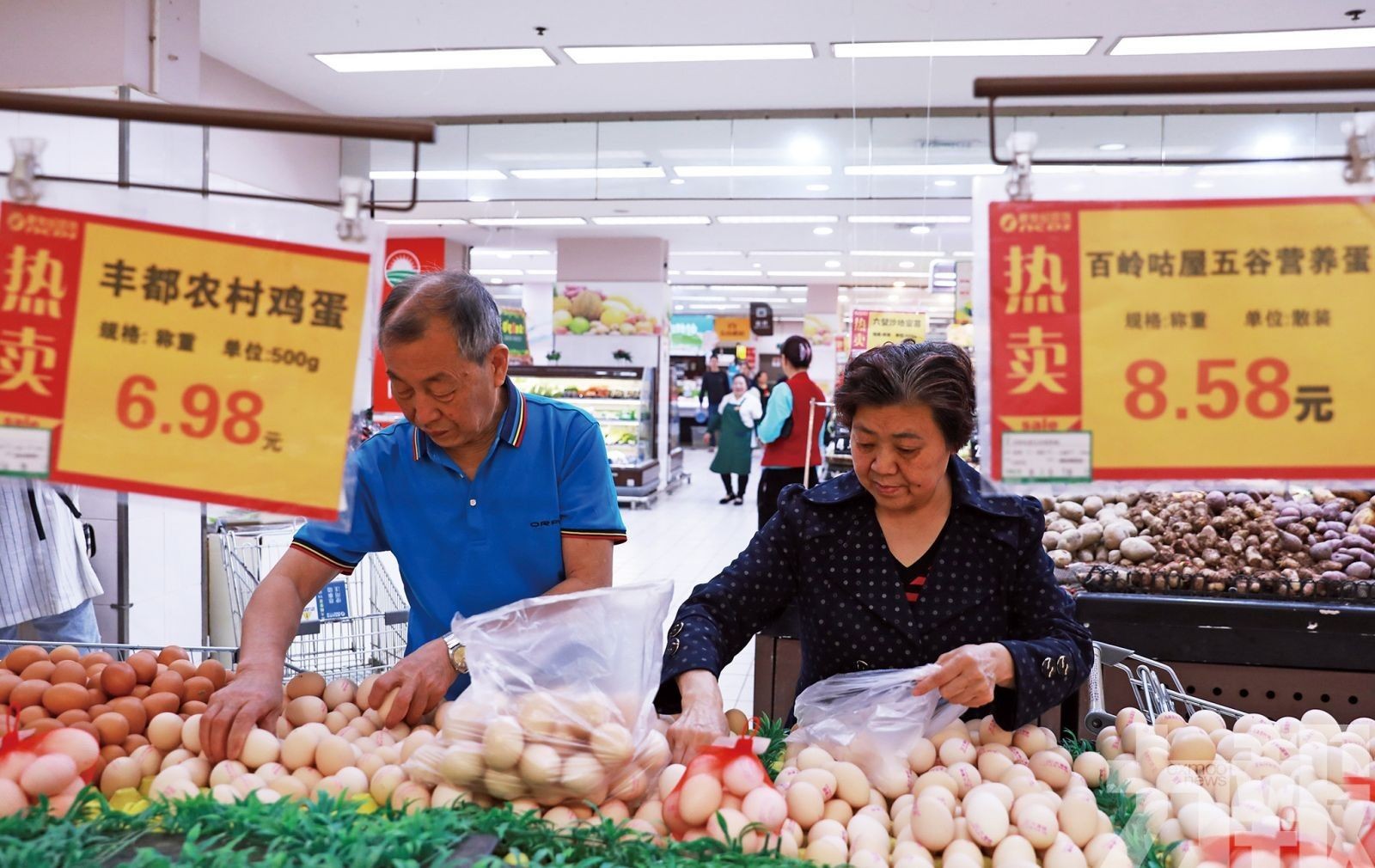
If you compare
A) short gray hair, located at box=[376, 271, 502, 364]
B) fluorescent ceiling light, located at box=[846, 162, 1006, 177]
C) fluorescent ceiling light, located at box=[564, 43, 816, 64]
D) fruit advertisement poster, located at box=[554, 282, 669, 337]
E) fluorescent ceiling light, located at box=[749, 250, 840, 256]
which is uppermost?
fluorescent ceiling light, located at box=[749, 250, 840, 256]

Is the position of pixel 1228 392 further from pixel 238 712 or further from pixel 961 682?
pixel 238 712

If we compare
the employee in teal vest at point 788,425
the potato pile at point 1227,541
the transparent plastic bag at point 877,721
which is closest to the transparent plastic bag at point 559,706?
the transparent plastic bag at point 877,721

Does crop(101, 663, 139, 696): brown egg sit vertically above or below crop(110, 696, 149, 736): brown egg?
above

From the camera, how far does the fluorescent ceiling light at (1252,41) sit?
663 cm

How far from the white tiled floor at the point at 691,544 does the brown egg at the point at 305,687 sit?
3.03 m

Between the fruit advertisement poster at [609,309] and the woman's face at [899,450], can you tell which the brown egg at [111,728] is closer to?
the woman's face at [899,450]

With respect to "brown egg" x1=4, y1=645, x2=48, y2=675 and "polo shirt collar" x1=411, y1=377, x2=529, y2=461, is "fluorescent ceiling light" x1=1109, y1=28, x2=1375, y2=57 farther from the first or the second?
"brown egg" x1=4, y1=645, x2=48, y2=675

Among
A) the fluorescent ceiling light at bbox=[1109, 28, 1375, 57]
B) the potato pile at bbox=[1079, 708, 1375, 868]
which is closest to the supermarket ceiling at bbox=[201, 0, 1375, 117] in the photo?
the fluorescent ceiling light at bbox=[1109, 28, 1375, 57]

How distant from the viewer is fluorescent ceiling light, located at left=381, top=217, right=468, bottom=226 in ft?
43.5

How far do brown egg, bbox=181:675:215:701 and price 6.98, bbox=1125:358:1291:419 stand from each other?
163cm

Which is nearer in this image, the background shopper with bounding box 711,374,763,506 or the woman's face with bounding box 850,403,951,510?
the woman's face with bounding box 850,403,951,510

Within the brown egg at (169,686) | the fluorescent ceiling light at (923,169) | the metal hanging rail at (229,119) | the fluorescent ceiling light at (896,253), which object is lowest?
the brown egg at (169,686)

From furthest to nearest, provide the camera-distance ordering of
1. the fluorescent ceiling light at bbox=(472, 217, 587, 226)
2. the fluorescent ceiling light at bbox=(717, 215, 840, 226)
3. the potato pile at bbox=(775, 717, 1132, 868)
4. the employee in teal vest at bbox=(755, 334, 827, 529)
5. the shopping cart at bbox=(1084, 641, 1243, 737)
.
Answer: the fluorescent ceiling light at bbox=(472, 217, 587, 226), the fluorescent ceiling light at bbox=(717, 215, 840, 226), the employee in teal vest at bbox=(755, 334, 827, 529), the shopping cart at bbox=(1084, 641, 1243, 737), the potato pile at bbox=(775, 717, 1132, 868)

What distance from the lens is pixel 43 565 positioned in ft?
10.8
